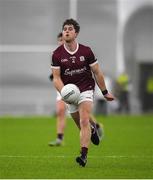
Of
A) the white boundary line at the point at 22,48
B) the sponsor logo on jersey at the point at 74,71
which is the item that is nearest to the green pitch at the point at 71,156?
the sponsor logo on jersey at the point at 74,71

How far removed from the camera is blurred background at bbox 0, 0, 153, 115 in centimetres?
3688

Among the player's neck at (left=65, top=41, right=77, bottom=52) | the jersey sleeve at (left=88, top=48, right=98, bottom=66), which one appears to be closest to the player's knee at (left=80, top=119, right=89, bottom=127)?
the jersey sleeve at (left=88, top=48, right=98, bottom=66)

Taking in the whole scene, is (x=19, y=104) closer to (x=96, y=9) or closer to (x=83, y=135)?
(x=96, y=9)

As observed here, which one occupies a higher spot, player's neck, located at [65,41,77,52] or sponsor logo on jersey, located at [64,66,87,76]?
player's neck, located at [65,41,77,52]

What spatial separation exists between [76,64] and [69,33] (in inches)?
18.5

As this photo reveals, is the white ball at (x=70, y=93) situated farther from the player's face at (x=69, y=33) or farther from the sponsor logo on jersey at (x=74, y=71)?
the player's face at (x=69, y=33)

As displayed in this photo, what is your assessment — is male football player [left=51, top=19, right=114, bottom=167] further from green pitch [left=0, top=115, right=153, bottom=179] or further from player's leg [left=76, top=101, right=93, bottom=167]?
green pitch [left=0, top=115, right=153, bottom=179]

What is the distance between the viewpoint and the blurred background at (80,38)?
36.9 metres

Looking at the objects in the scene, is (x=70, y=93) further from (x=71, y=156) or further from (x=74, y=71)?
(x=71, y=156)

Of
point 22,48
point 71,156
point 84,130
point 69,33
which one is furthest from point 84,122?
point 22,48

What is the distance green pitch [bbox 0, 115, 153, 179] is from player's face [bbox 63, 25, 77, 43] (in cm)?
184

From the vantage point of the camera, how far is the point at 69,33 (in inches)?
495

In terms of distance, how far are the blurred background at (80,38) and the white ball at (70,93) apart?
24.2 meters

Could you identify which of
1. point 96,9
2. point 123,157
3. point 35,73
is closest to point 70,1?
point 96,9
